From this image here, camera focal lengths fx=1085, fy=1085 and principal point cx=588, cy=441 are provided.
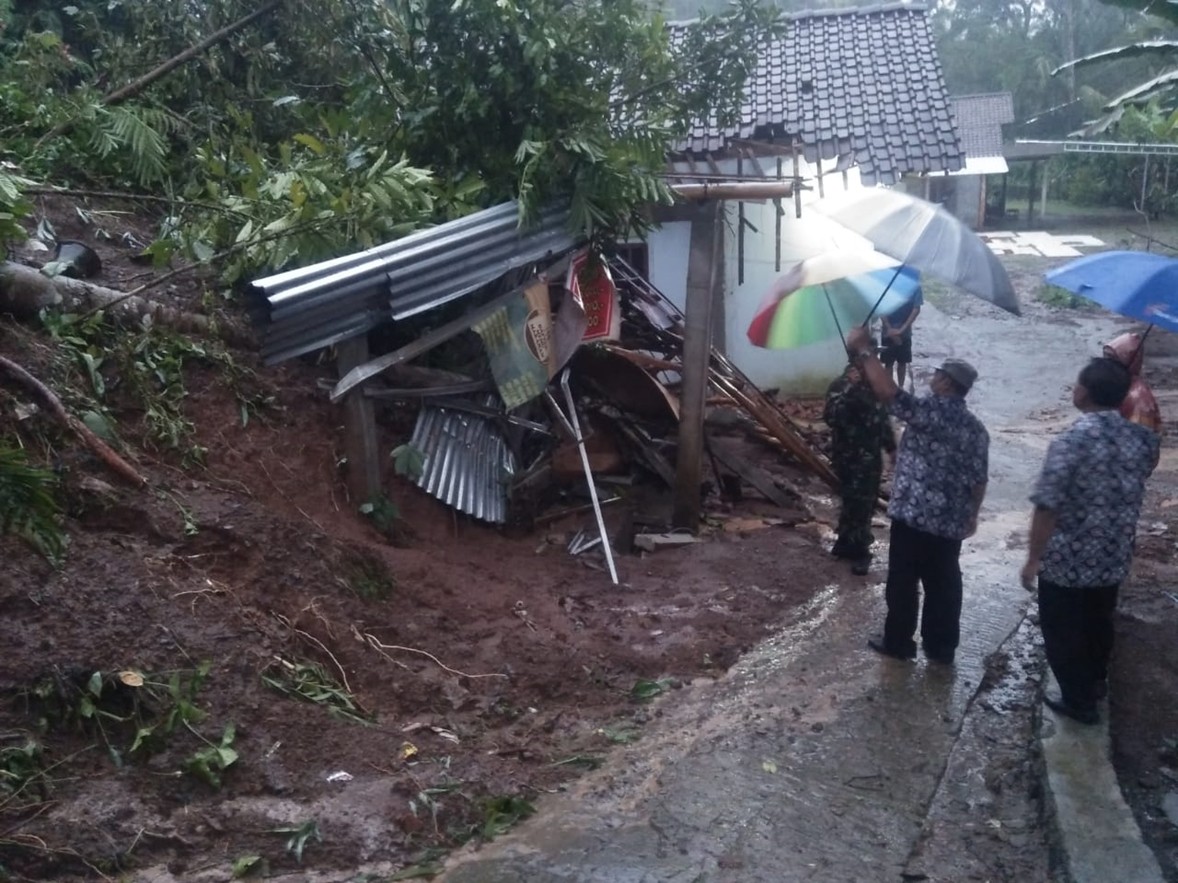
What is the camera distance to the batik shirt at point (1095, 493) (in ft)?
15.3

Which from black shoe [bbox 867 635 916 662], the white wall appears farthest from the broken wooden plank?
the white wall

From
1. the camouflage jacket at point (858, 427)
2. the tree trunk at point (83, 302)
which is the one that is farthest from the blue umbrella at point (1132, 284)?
the tree trunk at point (83, 302)

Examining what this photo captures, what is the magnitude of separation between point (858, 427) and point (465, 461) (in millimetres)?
2525

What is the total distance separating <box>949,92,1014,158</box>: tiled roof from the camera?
31719 mm

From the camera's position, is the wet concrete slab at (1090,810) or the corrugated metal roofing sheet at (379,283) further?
the corrugated metal roofing sheet at (379,283)

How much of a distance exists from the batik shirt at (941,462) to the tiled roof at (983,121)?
93.2 feet

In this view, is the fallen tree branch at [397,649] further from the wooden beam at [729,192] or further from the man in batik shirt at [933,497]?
the wooden beam at [729,192]

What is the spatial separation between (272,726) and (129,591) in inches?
31.8

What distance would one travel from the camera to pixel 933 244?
5430 mm

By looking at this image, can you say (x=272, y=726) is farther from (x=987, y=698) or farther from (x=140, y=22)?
(x=140, y=22)

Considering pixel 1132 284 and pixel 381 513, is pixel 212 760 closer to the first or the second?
pixel 381 513

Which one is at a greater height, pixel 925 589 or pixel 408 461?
pixel 408 461

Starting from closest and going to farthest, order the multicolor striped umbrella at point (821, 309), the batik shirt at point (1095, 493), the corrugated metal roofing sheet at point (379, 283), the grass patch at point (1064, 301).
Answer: the batik shirt at point (1095, 493) → the corrugated metal roofing sheet at point (379, 283) → the multicolor striped umbrella at point (821, 309) → the grass patch at point (1064, 301)

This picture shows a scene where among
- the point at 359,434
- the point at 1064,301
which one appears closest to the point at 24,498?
the point at 359,434
